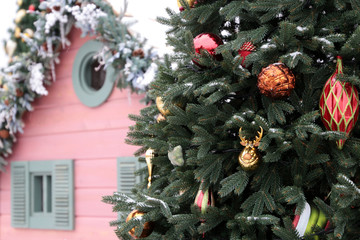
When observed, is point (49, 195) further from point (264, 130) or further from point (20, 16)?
point (264, 130)

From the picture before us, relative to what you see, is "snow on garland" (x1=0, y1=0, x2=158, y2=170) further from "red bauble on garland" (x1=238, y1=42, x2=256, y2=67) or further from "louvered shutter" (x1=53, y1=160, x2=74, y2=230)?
"red bauble on garland" (x1=238, y1=42, x2=256, y2=67)

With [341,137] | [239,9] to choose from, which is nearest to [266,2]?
[239,9]

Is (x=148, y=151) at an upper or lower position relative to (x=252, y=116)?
lower

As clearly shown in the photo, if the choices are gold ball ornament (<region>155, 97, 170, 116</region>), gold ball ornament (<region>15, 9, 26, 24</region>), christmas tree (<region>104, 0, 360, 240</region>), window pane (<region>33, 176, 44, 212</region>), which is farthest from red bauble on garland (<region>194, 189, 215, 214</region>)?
gold ball ornament (<region>15, 9, 26, 24</region>)

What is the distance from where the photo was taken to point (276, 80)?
1.72 metres

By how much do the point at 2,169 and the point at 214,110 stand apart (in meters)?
3.59

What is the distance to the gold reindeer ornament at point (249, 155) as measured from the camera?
1.79 meters

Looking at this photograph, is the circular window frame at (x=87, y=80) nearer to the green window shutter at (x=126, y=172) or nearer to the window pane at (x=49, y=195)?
the green window shutter at (x=126, y=172)

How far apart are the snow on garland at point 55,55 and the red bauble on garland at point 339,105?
183cm

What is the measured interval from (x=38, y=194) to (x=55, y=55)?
142 centimetres

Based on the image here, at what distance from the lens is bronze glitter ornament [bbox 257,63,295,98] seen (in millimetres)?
1725

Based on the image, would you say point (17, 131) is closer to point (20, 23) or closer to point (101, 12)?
point (20, 23)

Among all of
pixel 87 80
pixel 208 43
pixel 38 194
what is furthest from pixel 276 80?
pixel 38 194

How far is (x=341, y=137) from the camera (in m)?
1.66
